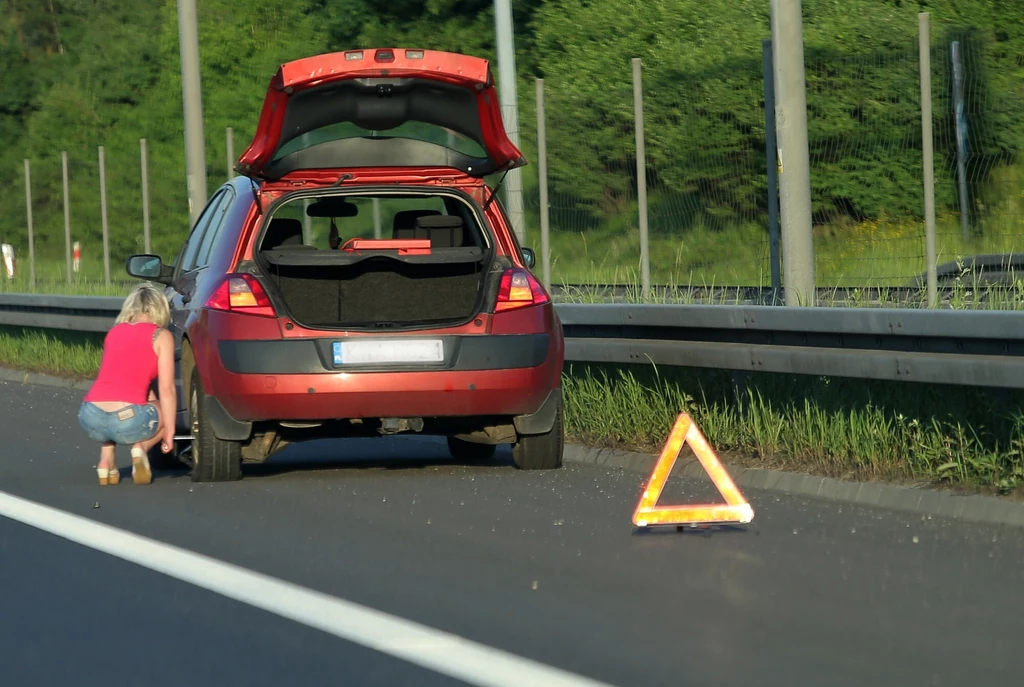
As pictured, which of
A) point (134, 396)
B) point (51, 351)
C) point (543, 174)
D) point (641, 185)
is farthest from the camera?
point (51, 351)

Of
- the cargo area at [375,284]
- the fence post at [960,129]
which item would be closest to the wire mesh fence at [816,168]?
the fence post at [960,129]

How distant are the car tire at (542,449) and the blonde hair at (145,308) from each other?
1995 mm

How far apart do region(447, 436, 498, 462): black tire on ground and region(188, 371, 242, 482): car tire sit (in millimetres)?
1672

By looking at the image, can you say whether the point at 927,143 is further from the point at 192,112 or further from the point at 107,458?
the point at 192,112

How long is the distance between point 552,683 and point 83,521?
13.4 feet

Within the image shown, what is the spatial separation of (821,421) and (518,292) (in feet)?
5.51

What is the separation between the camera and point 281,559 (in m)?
7.59

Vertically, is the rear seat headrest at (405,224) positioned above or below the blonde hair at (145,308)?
above

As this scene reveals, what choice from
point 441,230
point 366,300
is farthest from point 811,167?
point 366,300

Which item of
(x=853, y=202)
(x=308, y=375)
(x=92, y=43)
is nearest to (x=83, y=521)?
(x=308, y=375)

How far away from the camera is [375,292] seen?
10.3 metres

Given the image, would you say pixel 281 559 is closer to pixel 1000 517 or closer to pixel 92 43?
pixel 1000 517

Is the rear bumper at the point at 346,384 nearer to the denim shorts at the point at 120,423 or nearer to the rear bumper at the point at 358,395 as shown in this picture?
the rear bumper at the point at 358,395

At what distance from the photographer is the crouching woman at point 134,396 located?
34.3 ft
